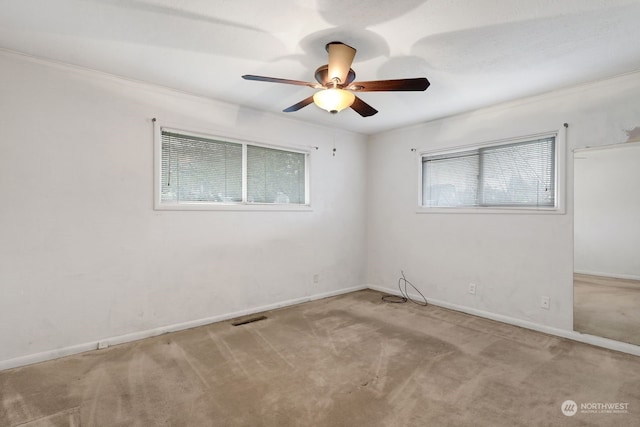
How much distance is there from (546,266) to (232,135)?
144 inches

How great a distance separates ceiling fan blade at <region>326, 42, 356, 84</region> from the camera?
7.23 feet

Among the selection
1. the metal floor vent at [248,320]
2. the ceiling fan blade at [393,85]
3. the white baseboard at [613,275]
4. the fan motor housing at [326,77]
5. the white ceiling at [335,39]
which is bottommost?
the metal floor vent at [248,320]

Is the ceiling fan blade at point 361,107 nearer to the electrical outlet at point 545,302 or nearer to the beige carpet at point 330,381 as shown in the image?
the beige carpet at point 330,381

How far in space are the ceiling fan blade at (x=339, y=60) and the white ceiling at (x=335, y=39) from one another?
74mm

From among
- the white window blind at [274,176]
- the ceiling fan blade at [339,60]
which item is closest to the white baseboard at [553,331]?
the white window blind at [274,176]

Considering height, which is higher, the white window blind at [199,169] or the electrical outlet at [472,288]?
the white window blind at [199,169]

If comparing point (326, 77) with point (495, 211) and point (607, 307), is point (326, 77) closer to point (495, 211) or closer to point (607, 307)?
point (495, 211)

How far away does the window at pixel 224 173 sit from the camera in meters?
3.29

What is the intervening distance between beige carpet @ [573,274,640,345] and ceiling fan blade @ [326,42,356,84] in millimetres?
2989

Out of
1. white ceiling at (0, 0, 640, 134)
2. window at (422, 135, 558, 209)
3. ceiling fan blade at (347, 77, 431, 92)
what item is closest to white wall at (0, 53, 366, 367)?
white ceiling at (0, 0, 640, 134)

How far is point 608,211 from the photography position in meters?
2.99

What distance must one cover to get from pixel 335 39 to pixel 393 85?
0.55m

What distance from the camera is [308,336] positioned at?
3143mm

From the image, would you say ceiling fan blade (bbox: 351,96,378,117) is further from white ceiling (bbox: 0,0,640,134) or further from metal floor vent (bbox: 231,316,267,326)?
metal floor vent (bbox: 231,316,267,326)
